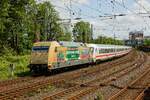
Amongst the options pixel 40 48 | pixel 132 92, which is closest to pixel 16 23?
pixel 40 48

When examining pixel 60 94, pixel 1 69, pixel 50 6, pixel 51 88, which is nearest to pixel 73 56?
pixel 1 69

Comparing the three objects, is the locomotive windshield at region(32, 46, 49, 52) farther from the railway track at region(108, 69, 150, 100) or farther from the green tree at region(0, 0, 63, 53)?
the green tree at region(0, 0, 63, 53)

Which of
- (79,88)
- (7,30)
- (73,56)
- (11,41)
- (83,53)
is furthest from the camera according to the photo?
(11,41)

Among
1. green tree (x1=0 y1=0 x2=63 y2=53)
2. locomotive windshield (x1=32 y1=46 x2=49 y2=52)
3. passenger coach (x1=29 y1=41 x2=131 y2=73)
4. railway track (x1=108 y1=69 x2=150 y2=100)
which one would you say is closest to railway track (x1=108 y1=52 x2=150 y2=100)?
railway track (x1=108 y1=69 x2=150 y2=100)

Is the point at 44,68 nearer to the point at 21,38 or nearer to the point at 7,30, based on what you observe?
the point at 7,30

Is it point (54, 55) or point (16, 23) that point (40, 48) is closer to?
point (54, 55)

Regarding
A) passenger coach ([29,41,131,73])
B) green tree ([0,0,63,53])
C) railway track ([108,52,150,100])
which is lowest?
railway track ([108,52,150,100])

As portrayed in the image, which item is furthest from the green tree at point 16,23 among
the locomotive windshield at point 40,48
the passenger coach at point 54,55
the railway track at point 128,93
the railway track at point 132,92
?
the railway track at point 128,93

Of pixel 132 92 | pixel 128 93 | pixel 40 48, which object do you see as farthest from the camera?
pixel 40 48

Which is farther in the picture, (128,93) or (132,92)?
(132,92)

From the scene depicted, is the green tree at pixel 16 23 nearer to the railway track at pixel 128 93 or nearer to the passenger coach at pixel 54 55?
the passenger coach at pixel 54 55

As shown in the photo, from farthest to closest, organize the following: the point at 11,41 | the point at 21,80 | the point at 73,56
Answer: the point at 11,41 < the point at 73,56 < the point at 21,80

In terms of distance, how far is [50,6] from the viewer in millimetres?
98812

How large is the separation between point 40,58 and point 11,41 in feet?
115
